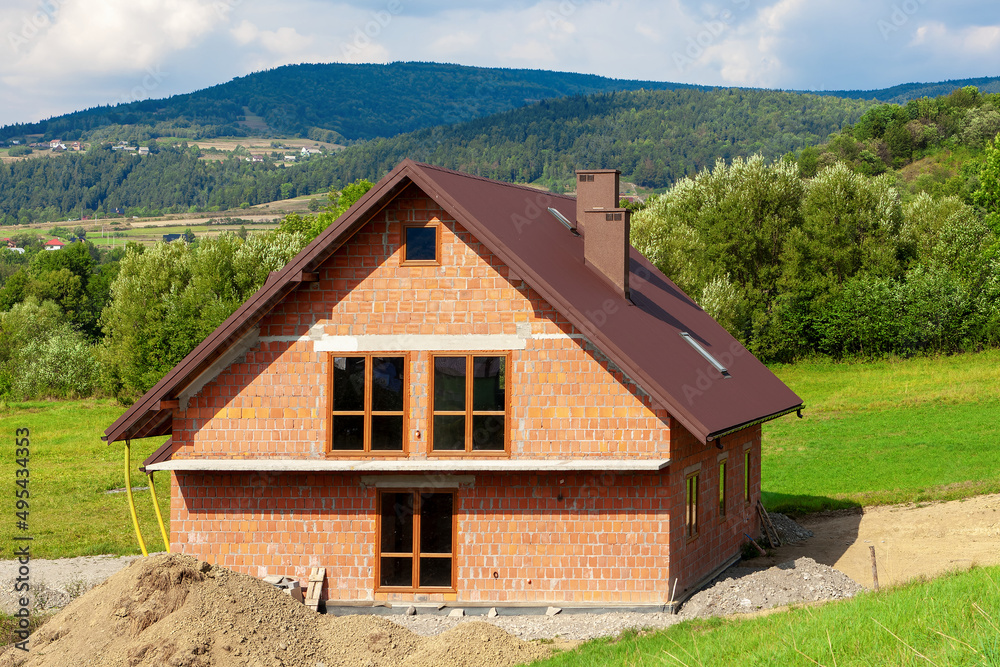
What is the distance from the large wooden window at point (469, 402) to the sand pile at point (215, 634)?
11.2ft

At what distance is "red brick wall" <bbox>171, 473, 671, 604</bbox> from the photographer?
16688mm

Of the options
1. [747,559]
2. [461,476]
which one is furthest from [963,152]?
[461,476]

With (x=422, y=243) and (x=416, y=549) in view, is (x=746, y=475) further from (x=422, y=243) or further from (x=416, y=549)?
(x=422, y=243)

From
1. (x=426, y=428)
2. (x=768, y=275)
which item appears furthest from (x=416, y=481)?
(x=768, y=275)

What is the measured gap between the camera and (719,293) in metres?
55.8

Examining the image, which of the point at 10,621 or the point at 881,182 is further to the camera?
the point at 881,182

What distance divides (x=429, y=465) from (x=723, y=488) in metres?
7.05

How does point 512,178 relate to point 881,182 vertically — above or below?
above

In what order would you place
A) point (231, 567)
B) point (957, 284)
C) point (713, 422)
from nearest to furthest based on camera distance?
point (713, 422), point (231, 567), point (957, 284)

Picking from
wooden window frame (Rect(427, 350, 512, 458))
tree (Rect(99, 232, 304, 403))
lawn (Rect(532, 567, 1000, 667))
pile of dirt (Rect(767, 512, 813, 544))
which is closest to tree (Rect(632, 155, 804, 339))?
tree (Rect(99, 232, 304, 403))

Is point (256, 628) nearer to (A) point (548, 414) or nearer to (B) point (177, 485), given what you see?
(B) point (177, 485)

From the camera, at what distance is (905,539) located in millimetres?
22594

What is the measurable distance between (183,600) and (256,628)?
3.84 feet

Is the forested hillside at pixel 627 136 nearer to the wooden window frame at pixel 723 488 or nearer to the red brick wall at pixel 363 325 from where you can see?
the wooden window frame at pixel 723 488
